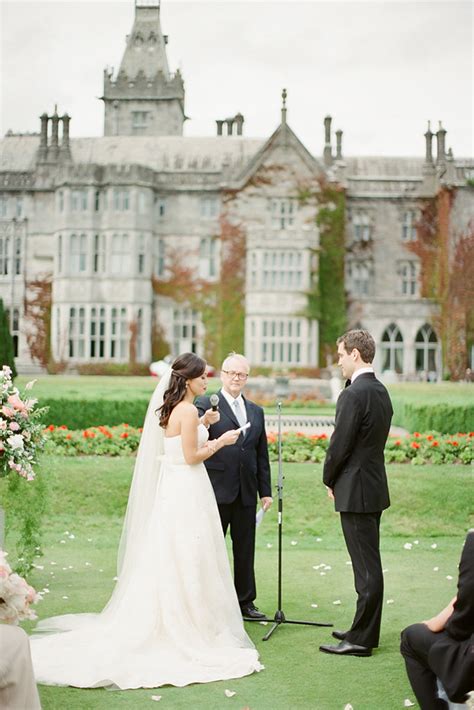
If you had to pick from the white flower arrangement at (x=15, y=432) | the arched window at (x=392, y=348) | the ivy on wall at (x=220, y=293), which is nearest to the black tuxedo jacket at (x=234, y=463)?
the white flower arrangement at (x=15, y=432)

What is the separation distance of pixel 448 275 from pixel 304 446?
505 inches

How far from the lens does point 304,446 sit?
1018 centimetres

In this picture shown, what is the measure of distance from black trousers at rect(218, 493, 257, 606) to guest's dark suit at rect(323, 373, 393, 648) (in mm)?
832

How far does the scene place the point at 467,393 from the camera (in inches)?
599

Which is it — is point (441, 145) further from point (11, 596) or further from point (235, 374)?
point (11, 596)

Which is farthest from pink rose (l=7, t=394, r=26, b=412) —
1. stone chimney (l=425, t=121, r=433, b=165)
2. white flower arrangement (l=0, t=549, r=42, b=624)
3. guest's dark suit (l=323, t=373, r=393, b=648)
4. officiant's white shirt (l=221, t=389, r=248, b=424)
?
stone chimney (l=425, t=121, r=433, b=165)

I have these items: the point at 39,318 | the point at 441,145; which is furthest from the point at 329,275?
the point at 39,318

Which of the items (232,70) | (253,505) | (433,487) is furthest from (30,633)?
(232,70)

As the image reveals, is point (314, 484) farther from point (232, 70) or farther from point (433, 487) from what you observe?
point (232, 70)

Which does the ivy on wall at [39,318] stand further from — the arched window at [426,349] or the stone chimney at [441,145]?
the stone chimney at [441,145]

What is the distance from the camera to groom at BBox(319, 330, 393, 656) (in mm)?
4250

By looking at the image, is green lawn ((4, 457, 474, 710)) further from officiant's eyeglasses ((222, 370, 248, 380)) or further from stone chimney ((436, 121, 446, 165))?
stone chimney ((436, 121, 446, 165))

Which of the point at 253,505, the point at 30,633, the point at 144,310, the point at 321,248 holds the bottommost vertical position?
the point at 30,633

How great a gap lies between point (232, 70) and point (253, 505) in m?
15.9
